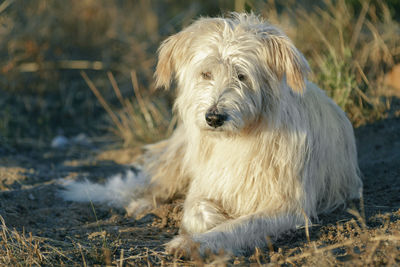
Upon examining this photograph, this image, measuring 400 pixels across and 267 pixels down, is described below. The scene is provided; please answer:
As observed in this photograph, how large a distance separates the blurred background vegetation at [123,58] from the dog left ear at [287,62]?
2.77 metres

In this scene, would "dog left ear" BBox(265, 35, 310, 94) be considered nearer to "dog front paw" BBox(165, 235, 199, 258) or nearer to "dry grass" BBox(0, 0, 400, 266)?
"dry grass" BBox(0, 0, 400, 266)

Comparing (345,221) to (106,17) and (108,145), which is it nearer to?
(108,145)

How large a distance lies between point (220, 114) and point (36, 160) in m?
4.19

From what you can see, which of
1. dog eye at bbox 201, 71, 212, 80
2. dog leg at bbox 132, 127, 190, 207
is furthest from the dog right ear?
dog leg at bbox 132, 127, 190, 207

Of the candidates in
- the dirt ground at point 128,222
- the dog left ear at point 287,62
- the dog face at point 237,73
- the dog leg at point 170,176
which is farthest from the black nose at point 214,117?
the dog leg at point 170,176

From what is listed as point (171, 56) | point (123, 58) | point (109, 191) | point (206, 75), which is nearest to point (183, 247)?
point (206, 75)

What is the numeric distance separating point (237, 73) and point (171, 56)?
74 cm

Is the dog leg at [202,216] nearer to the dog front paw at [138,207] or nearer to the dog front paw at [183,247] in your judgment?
the dog front paw at [183,247]

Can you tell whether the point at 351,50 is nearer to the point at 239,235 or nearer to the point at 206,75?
the point at 206,75

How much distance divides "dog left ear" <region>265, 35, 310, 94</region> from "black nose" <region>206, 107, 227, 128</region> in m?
0.58

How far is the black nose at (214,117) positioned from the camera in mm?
3879

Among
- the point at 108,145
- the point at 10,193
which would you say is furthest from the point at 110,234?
the point at 108,145

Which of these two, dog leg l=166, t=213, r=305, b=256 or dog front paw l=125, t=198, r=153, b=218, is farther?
dog front paw l=125, t=198, r=153, b=218

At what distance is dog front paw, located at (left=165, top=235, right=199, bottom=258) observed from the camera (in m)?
3.73
